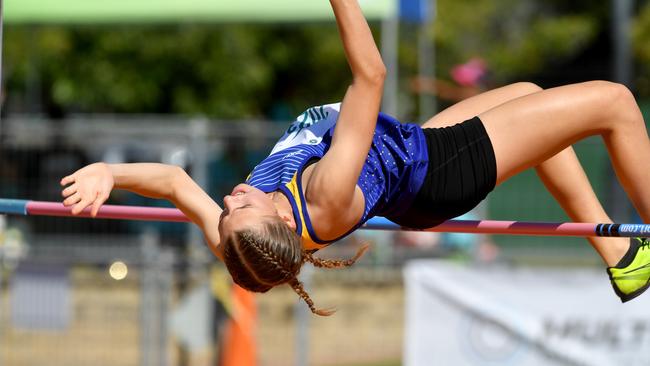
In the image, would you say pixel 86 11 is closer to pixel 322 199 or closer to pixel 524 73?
pixel 322 199

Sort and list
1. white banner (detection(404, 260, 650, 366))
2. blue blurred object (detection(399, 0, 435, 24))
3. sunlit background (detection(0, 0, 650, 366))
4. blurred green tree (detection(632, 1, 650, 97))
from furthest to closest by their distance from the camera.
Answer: blurred green tree (detection(632, 1, 650, 97)) < blue blurred object (detection(399, 0, 435, 24)) < sunlit background (detection(0, 0, 650, 366)) < white banner (detection(404, 260, 650, 366))

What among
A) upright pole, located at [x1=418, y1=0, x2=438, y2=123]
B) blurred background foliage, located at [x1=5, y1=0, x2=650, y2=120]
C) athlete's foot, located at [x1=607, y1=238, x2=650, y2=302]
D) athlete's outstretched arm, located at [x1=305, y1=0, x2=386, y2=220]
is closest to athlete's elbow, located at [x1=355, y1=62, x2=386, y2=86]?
athlete's outstretched arm, located at [x1=305, y1=0, x2=386, y2=220]

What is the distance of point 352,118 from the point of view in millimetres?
4254

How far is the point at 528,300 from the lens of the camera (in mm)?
8211

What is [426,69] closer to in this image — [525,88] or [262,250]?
[525,88]

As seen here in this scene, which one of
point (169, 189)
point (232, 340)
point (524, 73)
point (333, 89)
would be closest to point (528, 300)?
point (232, 340)

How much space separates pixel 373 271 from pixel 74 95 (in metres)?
7.99

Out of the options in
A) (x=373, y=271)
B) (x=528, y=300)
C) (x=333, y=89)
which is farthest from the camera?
(x=333, y=89)

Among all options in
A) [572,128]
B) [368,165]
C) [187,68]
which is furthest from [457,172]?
[187,68]

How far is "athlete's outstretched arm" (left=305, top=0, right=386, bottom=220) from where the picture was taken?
420cm

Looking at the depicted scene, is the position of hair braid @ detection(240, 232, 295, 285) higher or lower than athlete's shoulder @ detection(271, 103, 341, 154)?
lower

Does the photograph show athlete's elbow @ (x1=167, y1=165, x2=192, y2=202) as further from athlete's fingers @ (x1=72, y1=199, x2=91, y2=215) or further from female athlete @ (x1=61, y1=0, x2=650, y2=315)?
athlete's fingers @ (x1=72, y1=199, x2=91, y2=215)

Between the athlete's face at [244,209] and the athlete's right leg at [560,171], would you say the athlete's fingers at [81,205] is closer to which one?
the athlete's face at [244,209]

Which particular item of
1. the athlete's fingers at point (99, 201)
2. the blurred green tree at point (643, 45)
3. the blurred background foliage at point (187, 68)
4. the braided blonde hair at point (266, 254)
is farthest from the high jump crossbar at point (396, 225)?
the blurred green tree at point (643, 45)
